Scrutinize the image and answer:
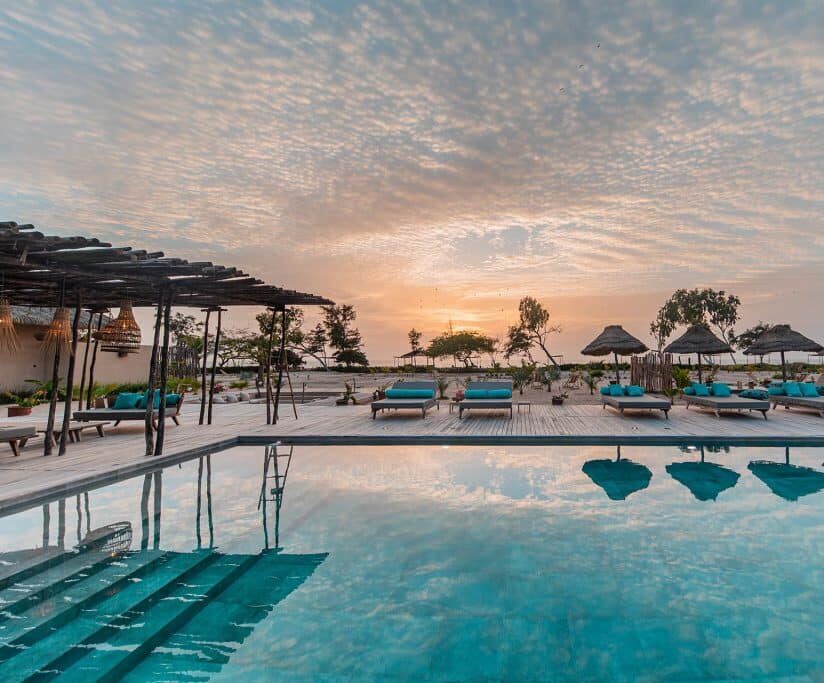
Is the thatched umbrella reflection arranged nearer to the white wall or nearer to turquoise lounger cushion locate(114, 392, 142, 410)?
turquoise lounger cushion locate(114, 392, 142, 410)

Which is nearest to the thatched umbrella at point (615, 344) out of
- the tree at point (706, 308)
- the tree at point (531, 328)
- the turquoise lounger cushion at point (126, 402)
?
the turquoise lounger cushion at point (126, 402)

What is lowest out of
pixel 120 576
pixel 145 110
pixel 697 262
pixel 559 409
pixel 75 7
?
pixel 120 576

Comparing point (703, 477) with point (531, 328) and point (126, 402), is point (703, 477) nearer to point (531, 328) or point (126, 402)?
point (126, 402)

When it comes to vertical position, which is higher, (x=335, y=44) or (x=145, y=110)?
(x=335, y=44)

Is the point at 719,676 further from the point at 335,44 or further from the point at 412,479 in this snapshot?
the point at 335,44

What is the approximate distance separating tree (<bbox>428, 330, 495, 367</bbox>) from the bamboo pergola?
44.2 meters

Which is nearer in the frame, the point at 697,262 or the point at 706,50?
the point at 706,50

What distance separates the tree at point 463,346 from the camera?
54219 mm

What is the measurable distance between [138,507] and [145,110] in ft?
26.5

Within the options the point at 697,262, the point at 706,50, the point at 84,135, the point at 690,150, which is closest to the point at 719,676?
the point at 706,50

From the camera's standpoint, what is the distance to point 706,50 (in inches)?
373

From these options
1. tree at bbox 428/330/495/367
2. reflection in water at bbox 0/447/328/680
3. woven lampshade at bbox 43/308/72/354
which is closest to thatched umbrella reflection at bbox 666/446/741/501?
reflection in water at bbox 0/447/328/680

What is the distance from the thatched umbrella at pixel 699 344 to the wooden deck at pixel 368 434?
412 cm

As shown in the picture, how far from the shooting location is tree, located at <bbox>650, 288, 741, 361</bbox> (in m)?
50.5
